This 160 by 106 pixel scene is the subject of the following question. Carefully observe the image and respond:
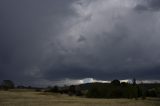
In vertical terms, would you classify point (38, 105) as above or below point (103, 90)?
below

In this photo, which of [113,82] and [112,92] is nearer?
[112,92]

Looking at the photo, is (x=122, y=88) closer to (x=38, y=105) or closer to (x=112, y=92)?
(x=112, y=92)

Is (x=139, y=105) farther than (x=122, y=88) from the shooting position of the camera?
No

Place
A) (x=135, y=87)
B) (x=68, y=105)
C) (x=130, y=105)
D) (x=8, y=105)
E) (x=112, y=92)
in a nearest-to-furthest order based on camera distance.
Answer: (x=8, y=105) → (x=68, y=105) → (x=130, y=105) → (x=135, y=87) → (x=112, y=92)

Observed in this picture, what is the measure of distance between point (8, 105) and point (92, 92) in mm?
83817

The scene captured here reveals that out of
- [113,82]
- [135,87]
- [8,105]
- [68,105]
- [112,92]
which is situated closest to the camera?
[8,105]

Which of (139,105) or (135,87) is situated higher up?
(135,87)

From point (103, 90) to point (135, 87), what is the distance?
14.2 metres

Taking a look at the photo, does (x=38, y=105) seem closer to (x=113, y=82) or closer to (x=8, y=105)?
(x=8, y=105)

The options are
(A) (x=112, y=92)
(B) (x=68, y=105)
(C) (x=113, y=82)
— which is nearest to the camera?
(B) (x=68, y=105)

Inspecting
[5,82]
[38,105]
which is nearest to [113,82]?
[5,82]

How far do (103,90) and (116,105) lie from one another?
7431 centimetres

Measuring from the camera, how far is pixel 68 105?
80312mm

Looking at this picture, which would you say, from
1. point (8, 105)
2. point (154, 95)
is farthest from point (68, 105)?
point (154, 95)
